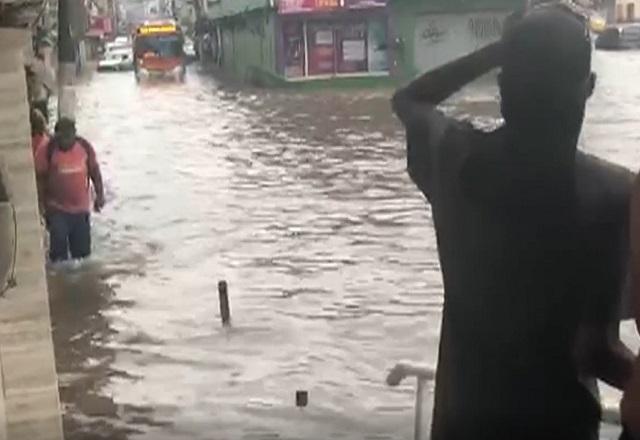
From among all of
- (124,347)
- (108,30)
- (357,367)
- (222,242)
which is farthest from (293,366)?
(108,30)

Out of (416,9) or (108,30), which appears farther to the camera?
(108,30)

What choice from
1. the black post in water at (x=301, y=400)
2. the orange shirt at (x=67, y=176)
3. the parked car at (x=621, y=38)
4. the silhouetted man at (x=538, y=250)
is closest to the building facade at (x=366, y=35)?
the parked car at (x=621, y=38)

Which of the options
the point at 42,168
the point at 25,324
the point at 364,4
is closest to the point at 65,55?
the point at 42,168

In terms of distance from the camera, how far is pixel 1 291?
501cm

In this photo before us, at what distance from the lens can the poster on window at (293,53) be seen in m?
40.6

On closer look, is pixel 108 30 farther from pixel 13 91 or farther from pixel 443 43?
pixel 13 91

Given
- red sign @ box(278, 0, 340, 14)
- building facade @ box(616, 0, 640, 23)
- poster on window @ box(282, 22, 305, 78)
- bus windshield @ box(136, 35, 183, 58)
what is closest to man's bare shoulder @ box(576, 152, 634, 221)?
red sign @ box(278, 0, 340, 14)

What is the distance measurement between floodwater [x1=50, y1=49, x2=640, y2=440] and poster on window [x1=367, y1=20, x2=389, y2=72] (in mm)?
16731

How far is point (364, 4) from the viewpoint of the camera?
39.5m

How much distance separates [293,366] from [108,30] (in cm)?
7157

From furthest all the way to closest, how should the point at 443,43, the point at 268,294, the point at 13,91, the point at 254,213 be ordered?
the point at 443,43 → the point at 254,213 → the point at 268,294 → the point at 13,91

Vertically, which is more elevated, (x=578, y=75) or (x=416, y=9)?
(x=578, y=75)

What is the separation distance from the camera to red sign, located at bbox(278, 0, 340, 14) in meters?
39.9

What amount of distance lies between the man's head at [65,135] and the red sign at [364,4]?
28.5 m
